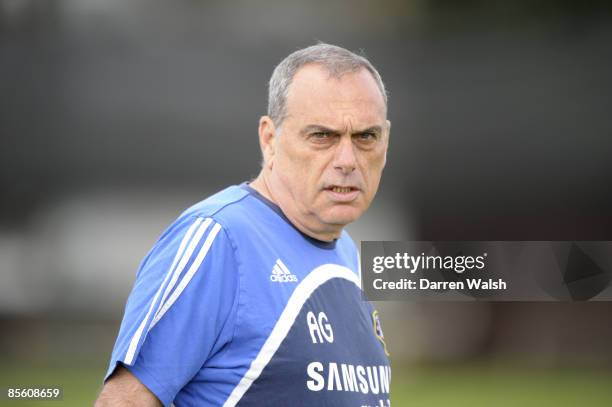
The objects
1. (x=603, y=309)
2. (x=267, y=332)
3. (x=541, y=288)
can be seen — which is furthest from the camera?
(x=603, y=309)

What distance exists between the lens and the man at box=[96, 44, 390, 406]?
1.59m

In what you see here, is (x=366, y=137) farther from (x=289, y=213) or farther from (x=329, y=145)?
(x=289, y=213)

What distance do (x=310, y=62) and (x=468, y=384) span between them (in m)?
3.71

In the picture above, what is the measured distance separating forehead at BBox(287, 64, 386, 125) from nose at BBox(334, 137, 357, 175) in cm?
5

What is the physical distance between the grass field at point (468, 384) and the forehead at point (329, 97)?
2994 mm

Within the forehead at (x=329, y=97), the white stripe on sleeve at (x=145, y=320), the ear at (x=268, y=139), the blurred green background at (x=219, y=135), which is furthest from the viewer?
the blurred green background at (x=219, y=135)

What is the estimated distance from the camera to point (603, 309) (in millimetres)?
4711

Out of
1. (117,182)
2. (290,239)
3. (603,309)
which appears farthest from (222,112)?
(290,239)

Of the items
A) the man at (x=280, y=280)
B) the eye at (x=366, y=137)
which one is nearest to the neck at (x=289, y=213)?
the man at (x=280, y=280)

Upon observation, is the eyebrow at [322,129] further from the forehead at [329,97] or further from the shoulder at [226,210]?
the shoulder at [226,210]

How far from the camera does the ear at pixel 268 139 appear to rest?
1.93 metres

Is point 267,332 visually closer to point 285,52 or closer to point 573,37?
point 285,52

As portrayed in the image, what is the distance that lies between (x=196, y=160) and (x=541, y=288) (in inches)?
71.8

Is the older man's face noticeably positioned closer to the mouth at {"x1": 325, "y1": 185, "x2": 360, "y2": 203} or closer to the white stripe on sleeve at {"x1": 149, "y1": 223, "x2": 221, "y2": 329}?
the mouth at {"x1": 325, "y1": 185, "x2": 360, "y2": 203}
